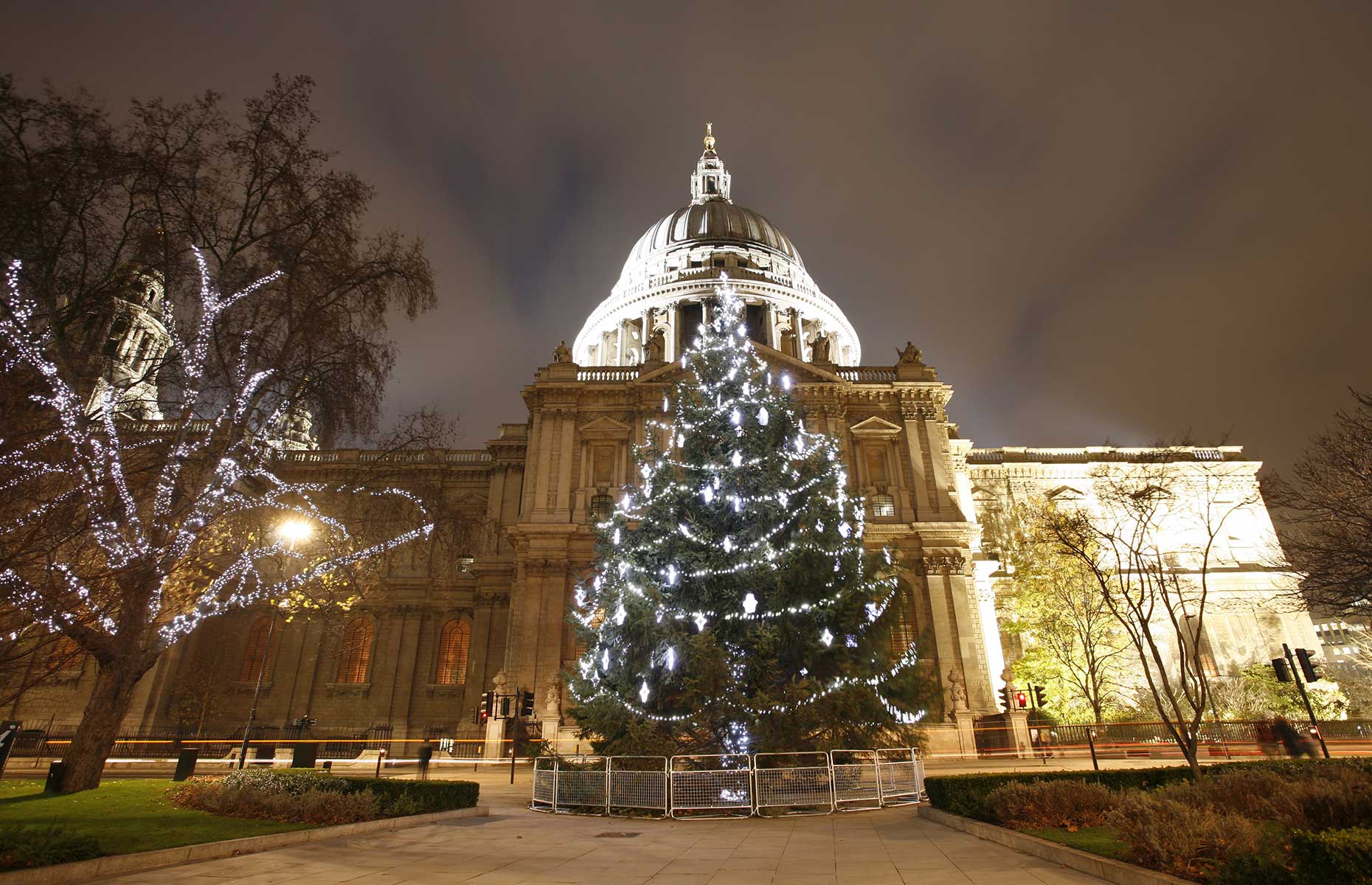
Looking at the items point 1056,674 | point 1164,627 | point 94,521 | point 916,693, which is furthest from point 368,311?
point 1164,627

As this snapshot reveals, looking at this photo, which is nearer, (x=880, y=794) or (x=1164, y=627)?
(x=880, y=794)

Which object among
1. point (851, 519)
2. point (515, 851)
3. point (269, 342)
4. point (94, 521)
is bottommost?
point (515, 851)

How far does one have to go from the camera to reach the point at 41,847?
768 cm

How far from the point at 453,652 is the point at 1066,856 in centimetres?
3733

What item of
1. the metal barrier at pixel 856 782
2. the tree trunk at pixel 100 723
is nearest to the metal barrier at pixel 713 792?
the metal barrier at pixel 856 782

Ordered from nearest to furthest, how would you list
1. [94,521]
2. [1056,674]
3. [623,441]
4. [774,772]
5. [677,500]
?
1. [94,521]
2. [774,772]
3. [677,500]
4. [1056,674]
5. [623,441]

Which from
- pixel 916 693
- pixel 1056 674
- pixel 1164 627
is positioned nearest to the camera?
pixel 916 693

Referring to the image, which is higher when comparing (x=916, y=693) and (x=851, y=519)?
(x=851, y=519)

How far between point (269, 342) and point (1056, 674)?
114 ft

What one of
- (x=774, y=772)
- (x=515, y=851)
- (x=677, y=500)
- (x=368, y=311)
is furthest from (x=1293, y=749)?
(x=368, y=311)

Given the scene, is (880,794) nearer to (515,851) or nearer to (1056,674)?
(515,851)

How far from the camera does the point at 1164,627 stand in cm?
4009

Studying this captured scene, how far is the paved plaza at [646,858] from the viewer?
8047 millimetres

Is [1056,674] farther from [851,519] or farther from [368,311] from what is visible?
[368,311]
